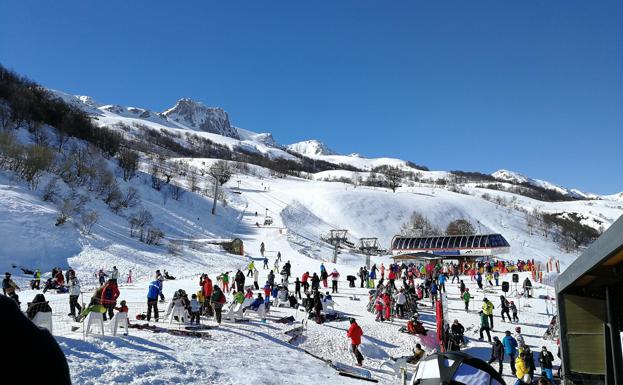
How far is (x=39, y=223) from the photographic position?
3139 centimetres

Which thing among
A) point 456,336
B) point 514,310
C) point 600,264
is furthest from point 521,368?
point 600,264

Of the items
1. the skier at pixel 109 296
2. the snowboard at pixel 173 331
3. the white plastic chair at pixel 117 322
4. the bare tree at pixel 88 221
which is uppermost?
the bare tree at pixel 88 221

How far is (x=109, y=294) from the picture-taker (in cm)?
1341

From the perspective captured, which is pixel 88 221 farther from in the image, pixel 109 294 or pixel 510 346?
pixel 510 346

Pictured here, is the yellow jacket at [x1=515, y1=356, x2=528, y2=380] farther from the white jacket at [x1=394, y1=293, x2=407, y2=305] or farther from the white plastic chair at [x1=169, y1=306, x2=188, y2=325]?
the white plastic chair at [x1=169, y1=306, x2=188, y2=325]

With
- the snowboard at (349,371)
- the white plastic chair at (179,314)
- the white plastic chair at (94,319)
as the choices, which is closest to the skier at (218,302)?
the white plastic chair at (179,314)

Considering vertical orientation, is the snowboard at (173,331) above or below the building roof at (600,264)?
below

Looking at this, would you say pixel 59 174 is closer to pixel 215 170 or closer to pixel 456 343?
pixel 456 343

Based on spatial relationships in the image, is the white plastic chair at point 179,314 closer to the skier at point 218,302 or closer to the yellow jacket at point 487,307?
the skier at point 218,302

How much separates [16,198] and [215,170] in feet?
215

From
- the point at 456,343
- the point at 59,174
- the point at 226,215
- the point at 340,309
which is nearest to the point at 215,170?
the point at 226,215

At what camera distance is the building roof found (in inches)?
186

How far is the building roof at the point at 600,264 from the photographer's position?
15.5 ft

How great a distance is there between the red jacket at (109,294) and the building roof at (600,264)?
11724 mm
